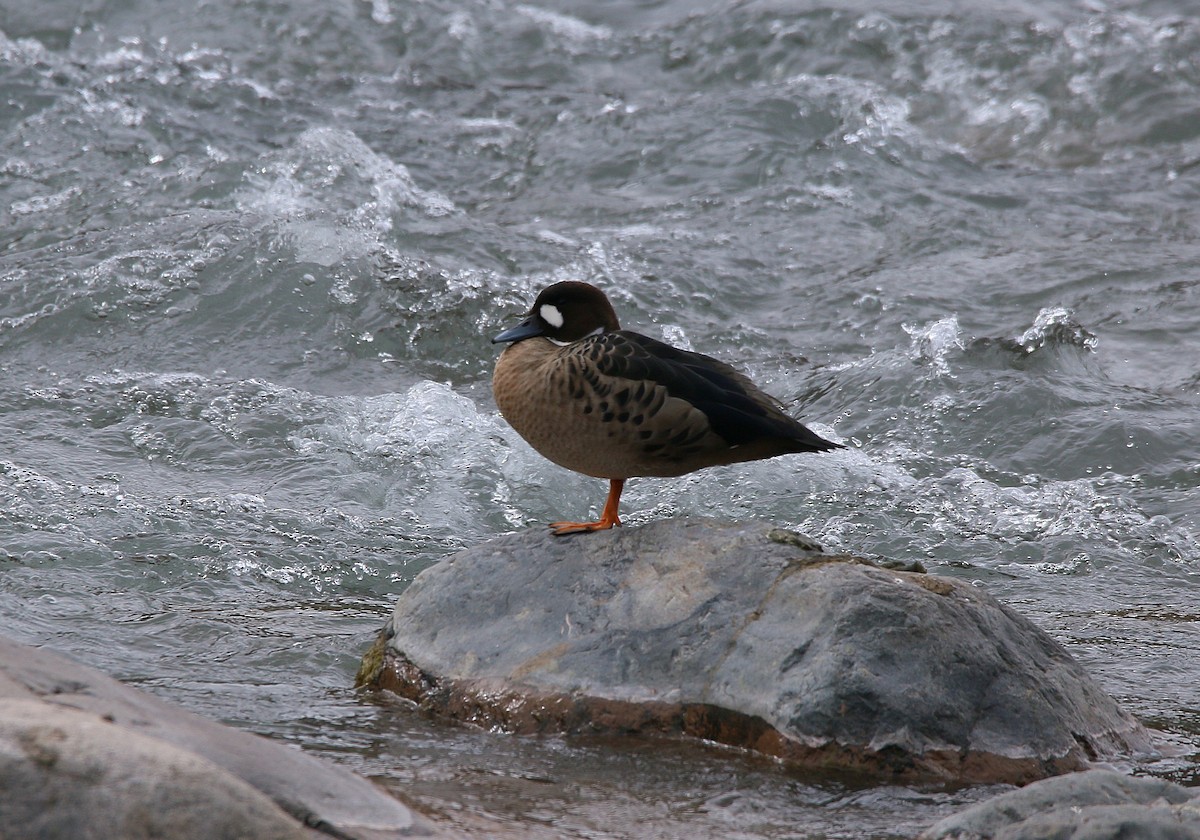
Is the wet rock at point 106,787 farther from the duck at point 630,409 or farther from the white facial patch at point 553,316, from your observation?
the white facial patch at point 553,316

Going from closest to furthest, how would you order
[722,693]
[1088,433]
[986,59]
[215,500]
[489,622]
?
[722,693], [489,622], [215,500], [1088,433], [986,59]

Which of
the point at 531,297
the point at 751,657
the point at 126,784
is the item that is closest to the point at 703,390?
the point at 751,657

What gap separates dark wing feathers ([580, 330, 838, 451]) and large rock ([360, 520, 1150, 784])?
32 centimetres

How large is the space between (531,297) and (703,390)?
509cm

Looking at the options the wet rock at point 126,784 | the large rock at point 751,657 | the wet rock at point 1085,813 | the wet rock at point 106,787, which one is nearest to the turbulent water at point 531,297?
the large rock at point 751,657

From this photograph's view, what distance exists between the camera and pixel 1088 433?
8.20m

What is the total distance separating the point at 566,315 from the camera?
5.03 m

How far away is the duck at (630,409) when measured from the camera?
4.69 metres

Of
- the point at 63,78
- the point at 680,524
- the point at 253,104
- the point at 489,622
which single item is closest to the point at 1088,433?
the point at 680,524

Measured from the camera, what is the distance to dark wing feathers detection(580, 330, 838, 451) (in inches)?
186

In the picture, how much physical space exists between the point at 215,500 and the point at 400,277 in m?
3.21

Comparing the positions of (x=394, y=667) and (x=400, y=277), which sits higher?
(x=400, y=277)

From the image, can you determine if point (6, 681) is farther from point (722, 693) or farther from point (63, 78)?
point (63, 78)

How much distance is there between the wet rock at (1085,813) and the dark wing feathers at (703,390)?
1.53 metres
